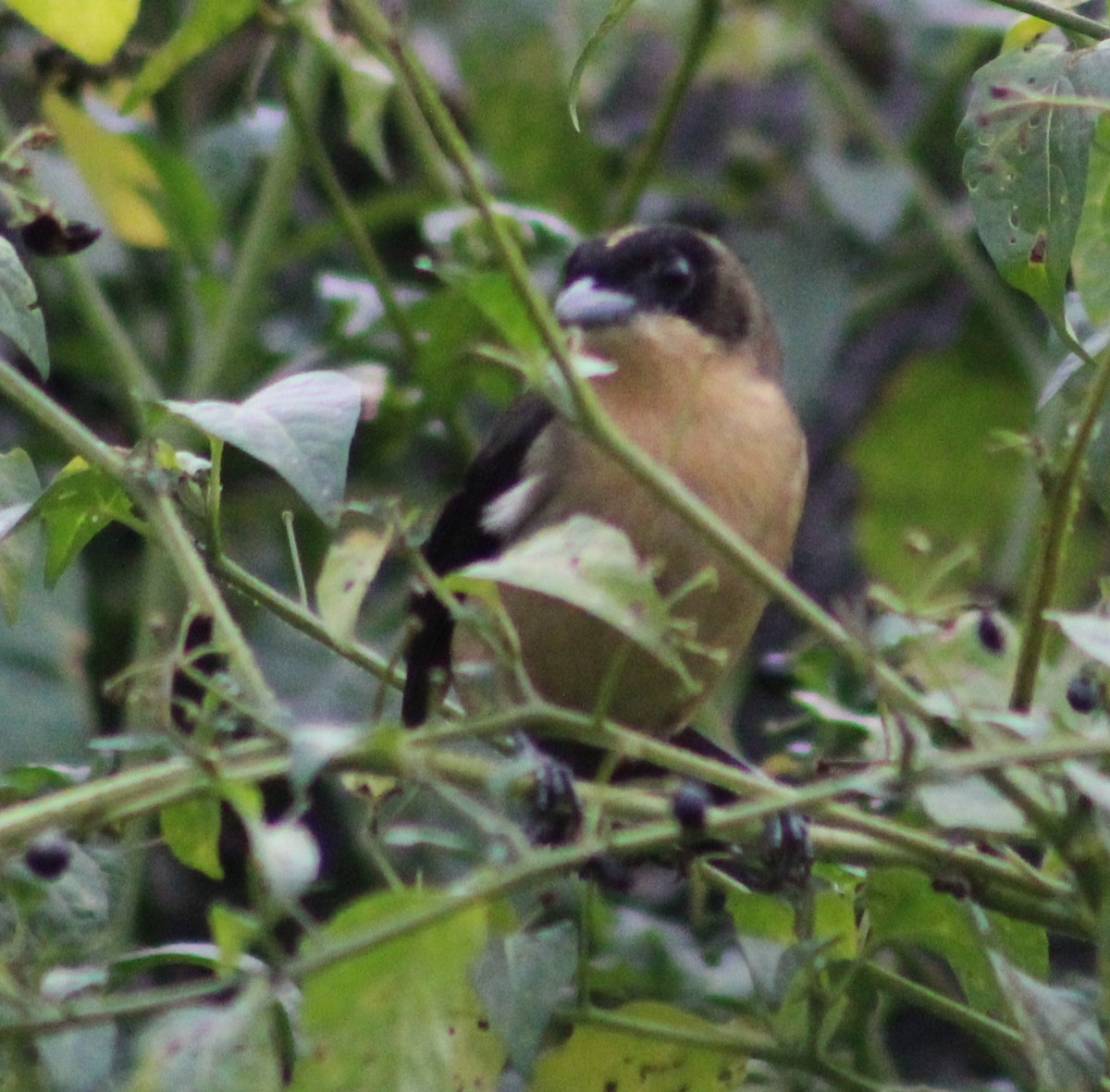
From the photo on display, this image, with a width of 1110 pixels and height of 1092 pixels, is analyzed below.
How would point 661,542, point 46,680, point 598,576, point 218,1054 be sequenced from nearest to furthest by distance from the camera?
point 218,1054 < point 598,576 < point 661,542 < point 46,680

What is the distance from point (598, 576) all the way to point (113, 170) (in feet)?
7.38

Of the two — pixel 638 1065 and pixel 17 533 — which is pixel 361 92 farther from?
pixel 638 1065

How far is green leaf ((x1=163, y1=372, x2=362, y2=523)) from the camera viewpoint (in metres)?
1.51

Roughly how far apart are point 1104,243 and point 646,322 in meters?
1.27

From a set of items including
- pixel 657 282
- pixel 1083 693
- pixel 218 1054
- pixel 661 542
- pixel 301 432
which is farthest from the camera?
pixel 657 282

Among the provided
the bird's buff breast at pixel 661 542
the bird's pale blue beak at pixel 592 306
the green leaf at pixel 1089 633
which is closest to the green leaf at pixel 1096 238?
the green leaf at pixel 1089 633

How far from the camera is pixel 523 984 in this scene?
1.62 metres

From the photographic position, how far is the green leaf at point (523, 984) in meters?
1.57

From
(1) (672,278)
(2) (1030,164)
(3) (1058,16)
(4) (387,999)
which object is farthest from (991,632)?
(1) (672,278)

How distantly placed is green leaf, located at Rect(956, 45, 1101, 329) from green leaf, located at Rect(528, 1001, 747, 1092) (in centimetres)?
75

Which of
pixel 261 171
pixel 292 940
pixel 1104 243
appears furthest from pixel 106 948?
pixel 261 171

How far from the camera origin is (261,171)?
3.89m

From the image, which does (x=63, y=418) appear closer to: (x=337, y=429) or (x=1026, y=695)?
(x=337, y=429)

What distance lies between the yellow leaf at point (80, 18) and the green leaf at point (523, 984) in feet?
2.92
